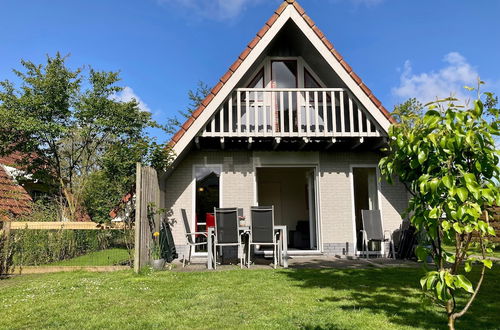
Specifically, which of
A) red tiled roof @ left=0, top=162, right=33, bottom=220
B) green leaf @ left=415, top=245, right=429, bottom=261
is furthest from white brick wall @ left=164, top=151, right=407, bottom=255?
green leaf @ left=415, top=245, right=429, bottom=261

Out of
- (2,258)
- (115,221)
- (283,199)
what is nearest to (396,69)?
(283,199)

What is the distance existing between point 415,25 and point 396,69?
13.4 m

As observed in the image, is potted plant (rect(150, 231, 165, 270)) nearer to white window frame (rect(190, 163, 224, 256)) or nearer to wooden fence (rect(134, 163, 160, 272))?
wooden fence (rect(134, 163, 160, 272))

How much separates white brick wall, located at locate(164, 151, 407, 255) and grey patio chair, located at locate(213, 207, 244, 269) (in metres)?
1.80

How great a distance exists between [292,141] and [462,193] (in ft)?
22.9

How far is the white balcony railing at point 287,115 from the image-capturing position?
8.05 meters

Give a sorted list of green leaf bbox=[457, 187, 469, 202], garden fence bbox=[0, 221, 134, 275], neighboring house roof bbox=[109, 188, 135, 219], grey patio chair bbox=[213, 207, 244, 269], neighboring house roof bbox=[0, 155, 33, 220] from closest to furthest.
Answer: green leaf bbox=[457, 187, 469, 202], grey patio chair bbox=[213, 207, 244, 269], garden fence bbox=[0, 221, 134, 275], neighboring house roof bbox=[109, 188, 135, 219], neighboring house roof bbox=[0, 155, 33, 220]

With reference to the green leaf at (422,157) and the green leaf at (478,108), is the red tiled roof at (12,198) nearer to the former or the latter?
the green leaf at (422,157)

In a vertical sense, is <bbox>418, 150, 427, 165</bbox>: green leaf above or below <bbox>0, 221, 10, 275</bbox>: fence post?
above

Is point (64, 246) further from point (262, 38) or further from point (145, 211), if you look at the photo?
point (262, 38)

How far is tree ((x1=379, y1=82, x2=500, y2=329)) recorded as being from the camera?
1657mm

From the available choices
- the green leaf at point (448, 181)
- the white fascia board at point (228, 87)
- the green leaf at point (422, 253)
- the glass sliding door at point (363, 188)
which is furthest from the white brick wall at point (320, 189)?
the green leaf at point (448, 181)

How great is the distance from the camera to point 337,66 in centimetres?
798

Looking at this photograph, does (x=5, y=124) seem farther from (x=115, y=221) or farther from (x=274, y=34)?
(x=274, y=34)
